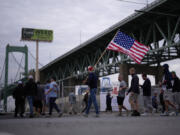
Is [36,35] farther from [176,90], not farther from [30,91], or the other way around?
[176,90]

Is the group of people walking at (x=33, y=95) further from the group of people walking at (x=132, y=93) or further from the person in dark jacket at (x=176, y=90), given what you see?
the person in dark jacket at (x=176, y=90)

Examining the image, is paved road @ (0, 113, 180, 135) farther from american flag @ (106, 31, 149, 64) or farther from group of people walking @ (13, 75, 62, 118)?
american flag @ (106, 31, 149, 64)

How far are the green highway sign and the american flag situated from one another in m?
56.4

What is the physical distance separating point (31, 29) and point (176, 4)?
171 ft

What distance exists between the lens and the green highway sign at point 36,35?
229 feet

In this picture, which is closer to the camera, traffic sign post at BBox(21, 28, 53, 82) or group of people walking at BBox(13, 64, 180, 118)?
group of people walking at BBox(13, 64, 180, 118)

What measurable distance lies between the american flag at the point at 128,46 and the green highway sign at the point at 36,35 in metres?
56.4

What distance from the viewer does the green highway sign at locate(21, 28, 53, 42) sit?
6989 cm

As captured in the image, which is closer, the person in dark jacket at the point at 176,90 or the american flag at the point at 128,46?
the person in dark jacket at the point at 176,90

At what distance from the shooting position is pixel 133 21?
2767cm

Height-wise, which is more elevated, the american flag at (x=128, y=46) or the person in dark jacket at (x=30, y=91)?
the american flag at (x=128, y=46)

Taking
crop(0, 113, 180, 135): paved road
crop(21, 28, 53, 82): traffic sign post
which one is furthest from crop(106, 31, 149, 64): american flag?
crop(21, 28, 53, 82): traffic sign post

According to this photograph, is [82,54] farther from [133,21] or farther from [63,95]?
[63,95]

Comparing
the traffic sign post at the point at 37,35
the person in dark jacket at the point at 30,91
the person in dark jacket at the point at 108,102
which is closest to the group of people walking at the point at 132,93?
the person in dark jacket at the point at 30,91
